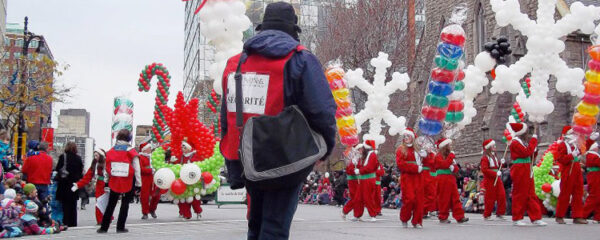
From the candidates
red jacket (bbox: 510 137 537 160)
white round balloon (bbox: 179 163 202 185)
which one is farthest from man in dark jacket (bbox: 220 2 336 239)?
white round balloon (bbox: 179 163 202 185)

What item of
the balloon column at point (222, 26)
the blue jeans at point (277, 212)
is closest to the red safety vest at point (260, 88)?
the blue jeans at point (277, 212)

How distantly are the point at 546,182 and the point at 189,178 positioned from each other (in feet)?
27.3

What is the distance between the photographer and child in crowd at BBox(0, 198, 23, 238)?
1194 centimetres

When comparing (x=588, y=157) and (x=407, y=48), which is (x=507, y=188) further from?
(x=407, y=48)

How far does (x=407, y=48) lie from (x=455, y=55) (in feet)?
77.0

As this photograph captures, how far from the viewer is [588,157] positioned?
14562 mm

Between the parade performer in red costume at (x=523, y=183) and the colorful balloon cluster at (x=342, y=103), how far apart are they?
425 cm

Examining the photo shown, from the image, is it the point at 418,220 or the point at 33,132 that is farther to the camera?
the point at 33,132

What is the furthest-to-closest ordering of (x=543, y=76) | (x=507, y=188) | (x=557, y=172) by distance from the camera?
(x=507, y=188), (x=557, y=172), (x=543, y=76)

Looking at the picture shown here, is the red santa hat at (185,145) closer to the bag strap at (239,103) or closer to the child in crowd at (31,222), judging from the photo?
the child in crowd at (31,222)

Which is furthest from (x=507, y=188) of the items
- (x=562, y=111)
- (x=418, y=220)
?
(x=562, y=111)

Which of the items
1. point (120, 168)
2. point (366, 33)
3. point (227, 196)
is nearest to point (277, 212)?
point (120, 168)

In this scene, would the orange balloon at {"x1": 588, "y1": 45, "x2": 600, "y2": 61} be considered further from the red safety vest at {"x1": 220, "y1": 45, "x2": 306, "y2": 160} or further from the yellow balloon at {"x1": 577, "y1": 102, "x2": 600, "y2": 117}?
the red safety vest at {"x1": 220, "y1": 45, "x2": 306, "y2": 160}

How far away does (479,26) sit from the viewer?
3694 centimetres
